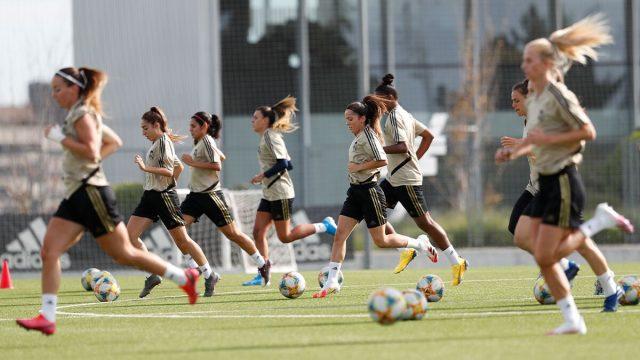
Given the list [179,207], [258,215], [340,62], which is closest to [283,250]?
[258,215]

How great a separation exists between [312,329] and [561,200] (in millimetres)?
2070

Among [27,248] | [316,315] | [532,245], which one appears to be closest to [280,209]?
[316,315]

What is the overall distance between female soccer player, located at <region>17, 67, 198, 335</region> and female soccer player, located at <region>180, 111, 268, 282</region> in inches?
192

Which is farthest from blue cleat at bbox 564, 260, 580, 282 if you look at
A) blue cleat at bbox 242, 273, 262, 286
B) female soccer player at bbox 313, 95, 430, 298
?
blue cleat at bbox 242, 273, 262, 286

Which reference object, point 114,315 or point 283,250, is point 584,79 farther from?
point 114,315

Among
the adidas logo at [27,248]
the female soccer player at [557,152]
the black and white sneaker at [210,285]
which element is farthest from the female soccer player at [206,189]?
the adidas logo at [27,248]

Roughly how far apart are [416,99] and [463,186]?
3542 millimetres

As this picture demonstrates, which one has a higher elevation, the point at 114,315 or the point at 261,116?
the point at 261,116

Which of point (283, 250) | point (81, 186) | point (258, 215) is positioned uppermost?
point (81, 186)

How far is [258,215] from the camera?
584 inches

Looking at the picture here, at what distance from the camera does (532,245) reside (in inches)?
321

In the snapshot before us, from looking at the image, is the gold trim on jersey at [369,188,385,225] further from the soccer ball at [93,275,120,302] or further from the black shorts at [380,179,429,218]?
the soccer ball at [93,275,120,302]

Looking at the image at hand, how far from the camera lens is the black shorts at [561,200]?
25.9 feet

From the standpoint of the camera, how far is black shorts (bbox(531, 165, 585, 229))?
790cm
